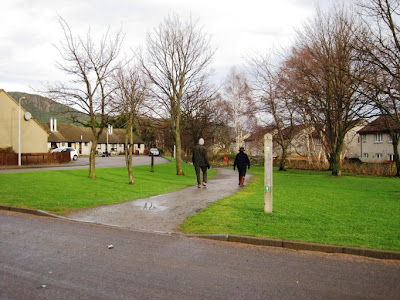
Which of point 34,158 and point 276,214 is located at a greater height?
point 34,158

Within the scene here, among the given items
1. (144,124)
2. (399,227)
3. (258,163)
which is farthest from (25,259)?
(258,163)

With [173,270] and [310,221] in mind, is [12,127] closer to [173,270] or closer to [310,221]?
[310,221]

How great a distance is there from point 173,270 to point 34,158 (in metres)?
33.7

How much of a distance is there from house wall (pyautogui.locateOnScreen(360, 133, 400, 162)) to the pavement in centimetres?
4546

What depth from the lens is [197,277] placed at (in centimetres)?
461

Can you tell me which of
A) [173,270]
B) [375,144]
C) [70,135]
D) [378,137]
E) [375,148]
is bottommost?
[173,270]

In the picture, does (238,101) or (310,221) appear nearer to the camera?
(310,221)

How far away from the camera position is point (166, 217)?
28.6 ft

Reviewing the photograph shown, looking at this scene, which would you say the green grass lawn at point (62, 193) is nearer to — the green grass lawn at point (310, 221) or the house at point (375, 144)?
the green grass lawn at point (310, 221)

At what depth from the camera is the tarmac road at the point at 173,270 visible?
13.5 feet

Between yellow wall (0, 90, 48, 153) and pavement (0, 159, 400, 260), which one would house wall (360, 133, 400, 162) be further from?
yellow wall (0, 90, 48, 153)

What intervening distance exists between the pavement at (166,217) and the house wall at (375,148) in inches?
1790

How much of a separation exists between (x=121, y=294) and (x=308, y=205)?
7.42m

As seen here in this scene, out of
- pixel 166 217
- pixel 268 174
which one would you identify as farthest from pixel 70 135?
pixel 268 174
